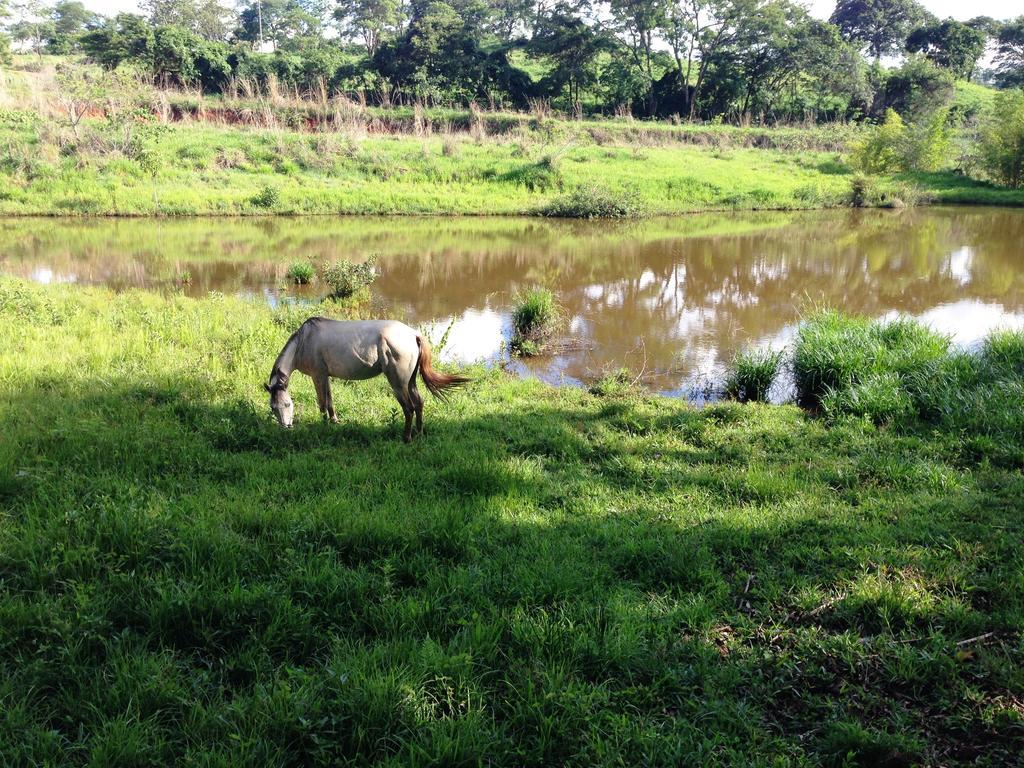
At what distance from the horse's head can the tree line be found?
113 ft

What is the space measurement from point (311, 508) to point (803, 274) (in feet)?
47.4

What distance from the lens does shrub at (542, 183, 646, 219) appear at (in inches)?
963

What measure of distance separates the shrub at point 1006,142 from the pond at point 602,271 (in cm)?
1070

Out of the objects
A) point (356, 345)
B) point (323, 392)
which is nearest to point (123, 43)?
point (323, 392)

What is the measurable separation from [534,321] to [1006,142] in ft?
106

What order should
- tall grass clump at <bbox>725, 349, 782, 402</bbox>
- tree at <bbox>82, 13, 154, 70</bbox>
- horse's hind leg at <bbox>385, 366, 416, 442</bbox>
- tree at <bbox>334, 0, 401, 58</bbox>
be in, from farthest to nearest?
tree at <bbox>334, 0, 401, 58</bbox>
tree at <bbox>82, 13, 154, 70</bbox>
tall grass clump at <bbox>725, 349, 782, 402</bbox>
horse's hind leg at <bbox>385, 366, 416, 442</bbox>

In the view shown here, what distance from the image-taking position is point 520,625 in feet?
10.00

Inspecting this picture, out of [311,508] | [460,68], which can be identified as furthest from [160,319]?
[460,68]

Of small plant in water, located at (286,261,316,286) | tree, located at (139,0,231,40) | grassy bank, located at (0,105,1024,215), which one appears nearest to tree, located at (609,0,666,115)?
grassy bank, located at (0,105,1024,215)

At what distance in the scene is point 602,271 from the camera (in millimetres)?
15430

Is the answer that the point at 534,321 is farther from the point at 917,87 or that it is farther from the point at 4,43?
the point at 917,87

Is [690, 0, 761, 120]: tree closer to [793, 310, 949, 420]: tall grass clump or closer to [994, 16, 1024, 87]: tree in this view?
[994, 16, 1024, 87]: tree

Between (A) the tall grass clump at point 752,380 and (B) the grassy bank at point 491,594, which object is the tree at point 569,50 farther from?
(B) the grassy bank at point 491,594

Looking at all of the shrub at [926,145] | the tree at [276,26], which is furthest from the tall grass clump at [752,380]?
the tree at [276,26]
